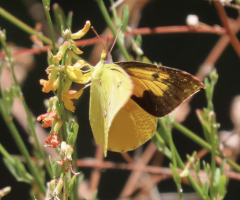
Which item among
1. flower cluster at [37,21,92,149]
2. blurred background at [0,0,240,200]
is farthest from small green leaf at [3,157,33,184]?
blurred background at [0,0,240,200]

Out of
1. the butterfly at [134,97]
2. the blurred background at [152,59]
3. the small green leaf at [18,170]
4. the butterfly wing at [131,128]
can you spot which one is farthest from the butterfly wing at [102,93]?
the blurred background at [152,59]

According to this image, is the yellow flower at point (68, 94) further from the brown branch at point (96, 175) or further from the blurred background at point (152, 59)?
the blurred background at point (152, 59)

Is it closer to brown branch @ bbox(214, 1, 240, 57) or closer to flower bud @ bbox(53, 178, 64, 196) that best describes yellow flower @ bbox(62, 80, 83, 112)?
flower bud @ bbox(53, 178, 64, 196)

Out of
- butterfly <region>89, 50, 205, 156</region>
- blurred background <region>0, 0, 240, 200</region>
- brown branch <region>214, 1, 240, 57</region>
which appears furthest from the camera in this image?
blurred background <region>0, 0, 240, 200</region>

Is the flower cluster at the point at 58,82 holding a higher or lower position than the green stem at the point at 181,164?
higher

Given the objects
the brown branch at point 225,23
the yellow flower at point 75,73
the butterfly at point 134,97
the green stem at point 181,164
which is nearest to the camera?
the yellow flower at point 75,73

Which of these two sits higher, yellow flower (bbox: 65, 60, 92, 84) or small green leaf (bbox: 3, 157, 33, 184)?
yellow flower (bbox: 65, 60, 92, 84)

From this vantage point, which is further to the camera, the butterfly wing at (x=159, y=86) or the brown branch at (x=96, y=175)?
the brown branch at (x=96, y=175)

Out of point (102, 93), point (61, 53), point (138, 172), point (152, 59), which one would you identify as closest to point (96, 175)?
point (138, 172)

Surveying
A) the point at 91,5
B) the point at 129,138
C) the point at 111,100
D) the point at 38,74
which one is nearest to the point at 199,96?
the point at 91,5
